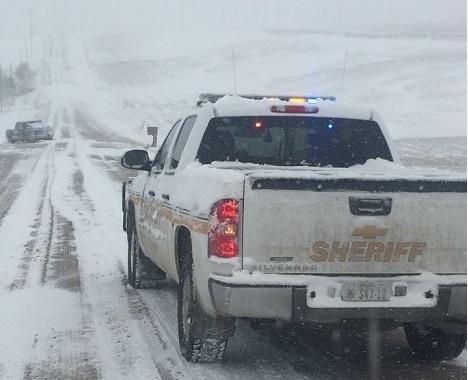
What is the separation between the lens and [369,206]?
166 inches

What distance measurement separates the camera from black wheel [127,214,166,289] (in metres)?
7.40

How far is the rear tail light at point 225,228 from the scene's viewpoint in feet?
13.9

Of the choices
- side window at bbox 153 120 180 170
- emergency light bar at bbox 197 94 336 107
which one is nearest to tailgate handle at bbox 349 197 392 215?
emergency light bar at bbox 197 94 336 107

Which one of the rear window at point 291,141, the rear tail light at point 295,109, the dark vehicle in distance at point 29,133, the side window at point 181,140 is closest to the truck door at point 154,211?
the side window at point 181,140

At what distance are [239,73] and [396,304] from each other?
231 ft

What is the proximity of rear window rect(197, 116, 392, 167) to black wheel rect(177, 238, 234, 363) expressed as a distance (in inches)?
41.6

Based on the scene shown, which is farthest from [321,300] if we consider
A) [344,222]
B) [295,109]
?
[295,109]

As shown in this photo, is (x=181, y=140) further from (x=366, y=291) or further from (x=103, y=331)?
(x=366, y=291)

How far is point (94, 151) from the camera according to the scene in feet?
94.0

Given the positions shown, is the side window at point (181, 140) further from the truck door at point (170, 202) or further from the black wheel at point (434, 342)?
the black wheel at point (434, 342)

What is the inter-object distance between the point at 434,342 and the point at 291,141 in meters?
1.89

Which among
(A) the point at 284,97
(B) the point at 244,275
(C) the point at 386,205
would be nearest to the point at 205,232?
(B) the point at 244,275

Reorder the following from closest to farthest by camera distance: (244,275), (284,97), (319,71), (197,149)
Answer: (244,275) < (197,149) < (284,97) < (319,71)

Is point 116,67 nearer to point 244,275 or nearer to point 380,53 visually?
point 380,53
